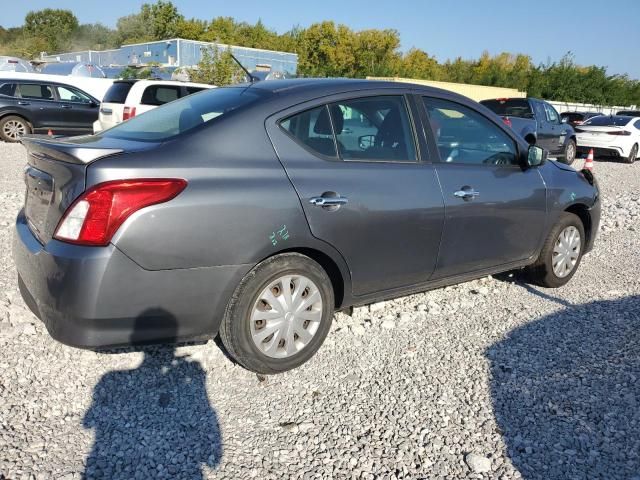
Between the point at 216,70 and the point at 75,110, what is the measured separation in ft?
43.8

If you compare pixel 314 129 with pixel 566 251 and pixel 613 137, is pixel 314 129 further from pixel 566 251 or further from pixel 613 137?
pixel 613 137

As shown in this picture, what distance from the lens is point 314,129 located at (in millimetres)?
3223

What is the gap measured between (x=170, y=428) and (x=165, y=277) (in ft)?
2.46

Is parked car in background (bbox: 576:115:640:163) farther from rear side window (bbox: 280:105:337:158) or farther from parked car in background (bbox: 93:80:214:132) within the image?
rear side window (bbox: 280:105:337:158)

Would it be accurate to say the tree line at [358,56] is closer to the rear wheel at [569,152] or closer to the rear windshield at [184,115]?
the rear wheel at [569,152]

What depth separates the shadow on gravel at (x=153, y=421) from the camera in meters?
2.42

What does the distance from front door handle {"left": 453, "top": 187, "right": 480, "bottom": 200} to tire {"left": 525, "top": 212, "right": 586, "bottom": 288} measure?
1.18m

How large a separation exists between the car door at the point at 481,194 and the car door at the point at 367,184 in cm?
18

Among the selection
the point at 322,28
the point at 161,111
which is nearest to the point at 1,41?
the point at 322,28

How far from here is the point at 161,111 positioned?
3.65 metres

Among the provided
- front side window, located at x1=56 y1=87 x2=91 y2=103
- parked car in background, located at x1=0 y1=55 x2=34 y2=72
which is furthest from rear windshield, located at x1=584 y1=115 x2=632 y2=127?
parked car in background, located at x1=0 y1=55 x2=34 y2=72

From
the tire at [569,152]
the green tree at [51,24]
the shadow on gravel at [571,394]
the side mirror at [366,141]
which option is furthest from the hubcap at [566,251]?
the green tree at [51,24]

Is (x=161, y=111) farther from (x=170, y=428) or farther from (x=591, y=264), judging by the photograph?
(x=591, y=264)

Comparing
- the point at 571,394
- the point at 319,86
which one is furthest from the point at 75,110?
the point at 571,394
